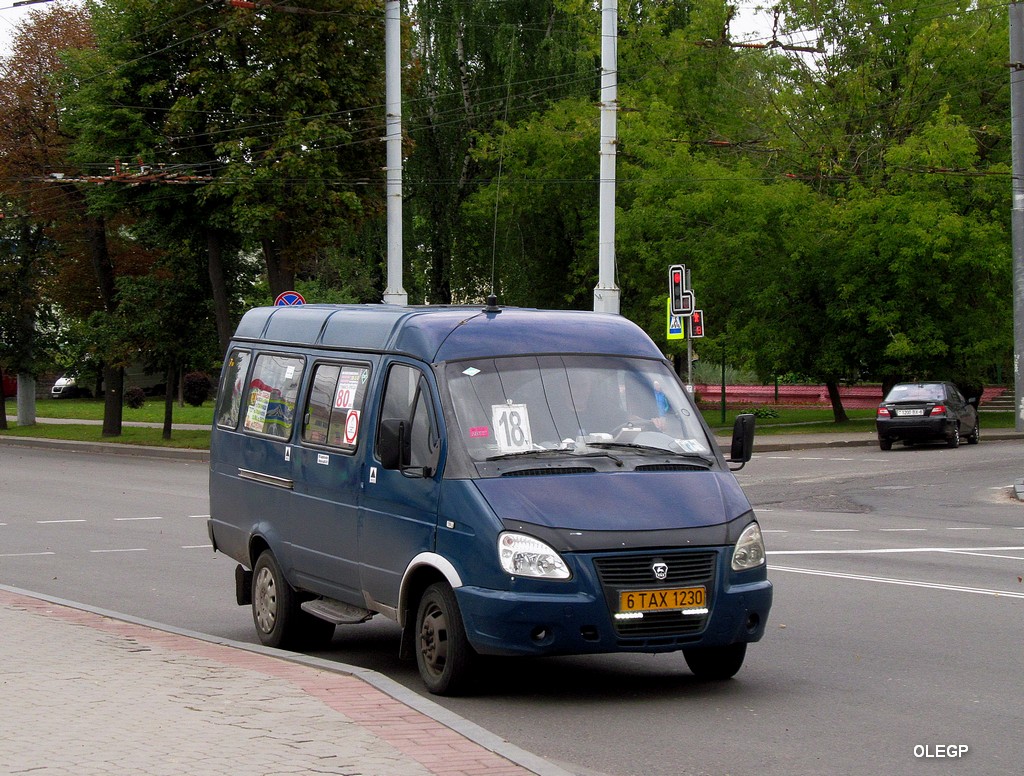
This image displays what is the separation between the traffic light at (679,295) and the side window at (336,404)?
19095 millimetres

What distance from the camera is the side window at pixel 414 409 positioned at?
8438 mm

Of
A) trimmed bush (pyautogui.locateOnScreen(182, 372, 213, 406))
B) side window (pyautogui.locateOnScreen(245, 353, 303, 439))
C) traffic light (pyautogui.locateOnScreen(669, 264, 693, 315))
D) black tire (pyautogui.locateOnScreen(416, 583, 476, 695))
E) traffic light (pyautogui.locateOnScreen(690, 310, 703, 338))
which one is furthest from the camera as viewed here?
trimmed bush (pyautogui.locateOnScreen(182, 372, 213, 406))

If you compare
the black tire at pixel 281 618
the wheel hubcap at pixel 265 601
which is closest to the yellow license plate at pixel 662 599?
the black tire at pixel 281 618

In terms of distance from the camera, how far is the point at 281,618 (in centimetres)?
988

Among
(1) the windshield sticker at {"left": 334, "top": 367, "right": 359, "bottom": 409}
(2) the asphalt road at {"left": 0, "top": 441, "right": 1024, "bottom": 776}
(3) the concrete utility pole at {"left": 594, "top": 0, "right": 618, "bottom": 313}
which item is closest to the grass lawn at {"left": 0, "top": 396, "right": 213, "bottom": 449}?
(3) the concrete utility pole at {"left": 594, "top": 0, "right": 618, "bottom": 313}

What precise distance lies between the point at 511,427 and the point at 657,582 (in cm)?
137

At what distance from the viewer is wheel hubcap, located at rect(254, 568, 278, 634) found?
33.0 feet

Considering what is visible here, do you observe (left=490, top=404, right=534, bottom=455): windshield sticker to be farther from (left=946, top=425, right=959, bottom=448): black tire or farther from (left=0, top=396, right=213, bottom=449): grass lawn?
(left=0, top=396, right=213, bottom=449): grass lawn

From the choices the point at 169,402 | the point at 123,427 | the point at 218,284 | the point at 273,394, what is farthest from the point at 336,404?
the point at 123,427

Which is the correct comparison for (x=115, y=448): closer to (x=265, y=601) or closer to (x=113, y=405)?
(x=113, y=405)

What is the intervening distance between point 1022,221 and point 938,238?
2729mm

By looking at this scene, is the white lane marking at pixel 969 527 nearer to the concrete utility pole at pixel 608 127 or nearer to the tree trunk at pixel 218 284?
the concrete utility pole at pixel 608 127

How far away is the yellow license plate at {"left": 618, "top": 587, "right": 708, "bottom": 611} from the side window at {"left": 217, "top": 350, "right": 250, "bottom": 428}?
15.3ft

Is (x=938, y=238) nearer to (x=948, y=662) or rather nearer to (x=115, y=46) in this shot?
(x=115, y=46)
